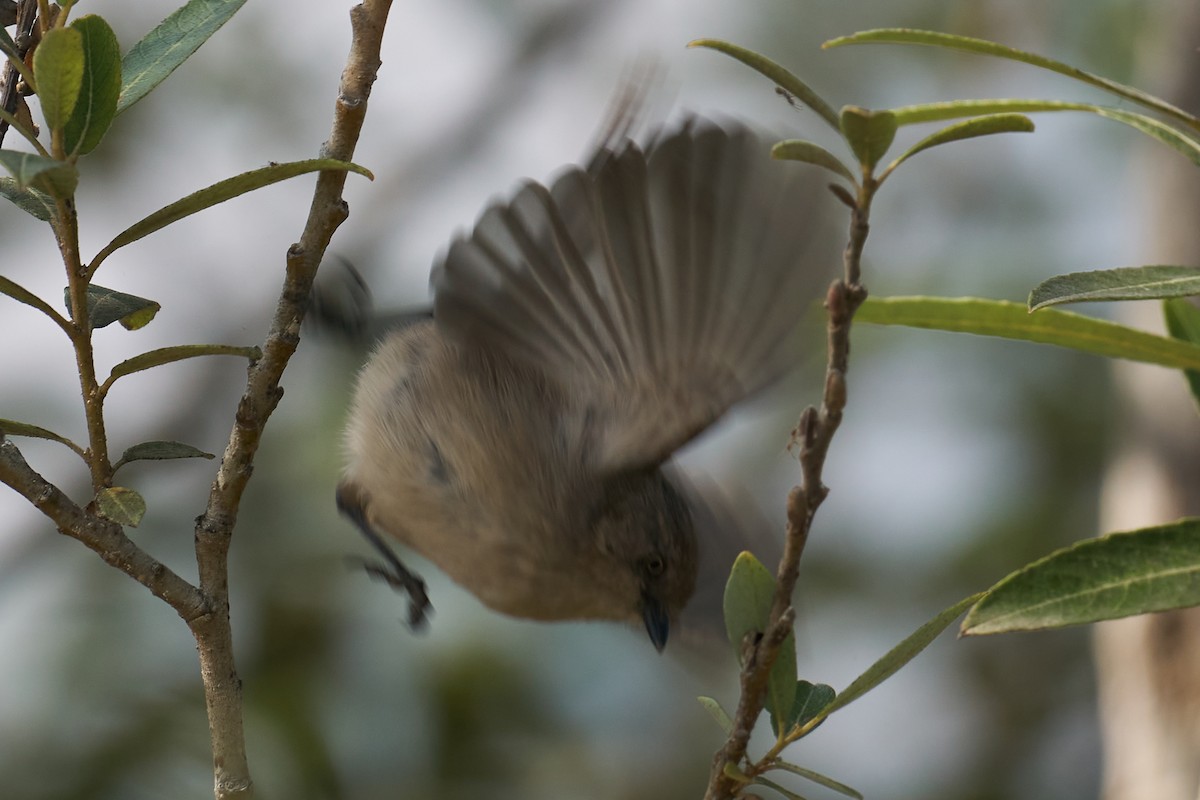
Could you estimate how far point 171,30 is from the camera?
134 centimetres

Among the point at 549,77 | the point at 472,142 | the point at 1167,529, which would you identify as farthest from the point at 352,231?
the point at 1167,529

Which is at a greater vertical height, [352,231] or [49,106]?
[352,231]

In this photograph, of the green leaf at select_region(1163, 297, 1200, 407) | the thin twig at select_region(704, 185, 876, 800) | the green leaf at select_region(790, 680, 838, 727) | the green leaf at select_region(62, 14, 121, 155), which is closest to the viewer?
the thin twig at select_region(704, 185, 876, 800)

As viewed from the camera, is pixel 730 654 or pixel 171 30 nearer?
pixel 171 30

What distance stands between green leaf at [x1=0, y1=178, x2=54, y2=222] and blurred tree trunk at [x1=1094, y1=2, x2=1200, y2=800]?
9.28 feet

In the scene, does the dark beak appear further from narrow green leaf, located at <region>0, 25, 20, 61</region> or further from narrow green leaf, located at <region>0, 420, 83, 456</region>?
narrow green leaf, located at <region>0, 25, 20, 61</region>

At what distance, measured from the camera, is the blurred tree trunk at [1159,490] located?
11.1ft

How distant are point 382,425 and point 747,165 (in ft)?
2.87

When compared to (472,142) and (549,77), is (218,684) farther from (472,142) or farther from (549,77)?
(549,77)

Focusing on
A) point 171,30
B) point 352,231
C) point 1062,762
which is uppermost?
point 352,231

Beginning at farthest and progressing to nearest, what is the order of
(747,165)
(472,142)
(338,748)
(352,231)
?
1. (472,142)
2. (352,231)
3. (338,748)
4. (747,165)

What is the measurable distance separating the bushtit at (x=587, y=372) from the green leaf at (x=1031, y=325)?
68 cm

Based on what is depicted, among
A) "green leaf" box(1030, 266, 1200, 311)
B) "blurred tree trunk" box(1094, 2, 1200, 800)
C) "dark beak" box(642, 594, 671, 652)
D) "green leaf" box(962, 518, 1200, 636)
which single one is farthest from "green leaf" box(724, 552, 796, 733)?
"blurred tree trunk" box(1094, 2, 1200, 800)

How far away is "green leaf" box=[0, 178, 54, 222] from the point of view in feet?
4.07
